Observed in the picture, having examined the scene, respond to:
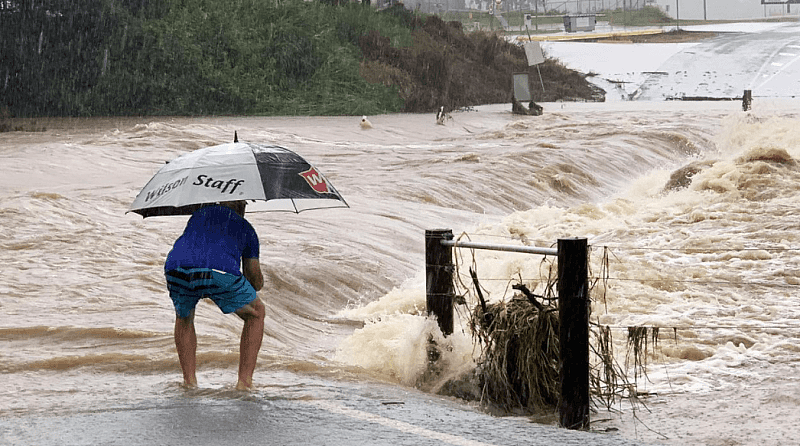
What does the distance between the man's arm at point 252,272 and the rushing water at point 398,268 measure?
3.03 ft

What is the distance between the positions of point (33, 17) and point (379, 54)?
14.3 m

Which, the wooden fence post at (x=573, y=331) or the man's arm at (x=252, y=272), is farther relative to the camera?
the man's arm at (x=252, y=272)

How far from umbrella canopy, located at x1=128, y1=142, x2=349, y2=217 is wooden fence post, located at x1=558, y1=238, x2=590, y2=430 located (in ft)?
4.84

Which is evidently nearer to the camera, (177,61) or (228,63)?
(177,61)

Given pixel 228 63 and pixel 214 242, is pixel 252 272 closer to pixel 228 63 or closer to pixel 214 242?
pixel 214 242

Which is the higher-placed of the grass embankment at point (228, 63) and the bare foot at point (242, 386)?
the grass embankment at point (228, 63)

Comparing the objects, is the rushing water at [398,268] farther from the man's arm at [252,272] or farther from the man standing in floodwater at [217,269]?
the man's arm at [252,272]

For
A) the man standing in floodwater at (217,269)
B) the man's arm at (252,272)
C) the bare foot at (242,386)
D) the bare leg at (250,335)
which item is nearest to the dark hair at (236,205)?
the man standing in floodwater at (217,269)

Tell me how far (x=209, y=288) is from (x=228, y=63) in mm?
36167

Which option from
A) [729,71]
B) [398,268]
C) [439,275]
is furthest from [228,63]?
[439,275]

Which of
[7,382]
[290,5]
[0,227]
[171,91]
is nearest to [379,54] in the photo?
[290,5]

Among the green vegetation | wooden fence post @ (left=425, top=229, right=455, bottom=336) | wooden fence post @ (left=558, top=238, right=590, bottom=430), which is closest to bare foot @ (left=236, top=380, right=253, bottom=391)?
wooden fence post @ (left=425, top=229, right=455, bottom=336)

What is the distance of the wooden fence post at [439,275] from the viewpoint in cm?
725

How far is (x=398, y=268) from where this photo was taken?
44.5 feet
